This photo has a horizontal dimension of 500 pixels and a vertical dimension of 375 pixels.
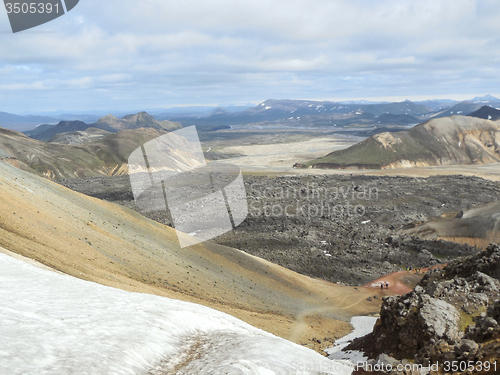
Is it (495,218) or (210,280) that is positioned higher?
(210,280)

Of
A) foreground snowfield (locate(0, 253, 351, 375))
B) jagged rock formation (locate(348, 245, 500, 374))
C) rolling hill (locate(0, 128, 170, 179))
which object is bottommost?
jagged rock formation (locate(348, 245, 500, 374))

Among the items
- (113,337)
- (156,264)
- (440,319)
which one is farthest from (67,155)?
(440,319)

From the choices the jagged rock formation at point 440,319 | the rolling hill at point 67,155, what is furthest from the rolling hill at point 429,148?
the jagged rock formation at point 440,319

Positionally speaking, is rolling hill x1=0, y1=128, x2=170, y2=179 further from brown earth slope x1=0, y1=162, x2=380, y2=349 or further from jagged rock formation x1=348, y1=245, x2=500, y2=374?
jagged rock formation x1=348, y1=245, x2=500, y2=374

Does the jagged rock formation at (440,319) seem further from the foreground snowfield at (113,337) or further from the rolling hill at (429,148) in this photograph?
the rolling hill at (429,148)

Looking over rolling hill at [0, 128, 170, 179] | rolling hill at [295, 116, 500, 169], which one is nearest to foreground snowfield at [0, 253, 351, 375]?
rolling hill at [0, 128, 170, 179]

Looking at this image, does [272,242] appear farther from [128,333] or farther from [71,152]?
[71,152]

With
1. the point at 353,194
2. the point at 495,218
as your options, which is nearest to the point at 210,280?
the point at 495,218
